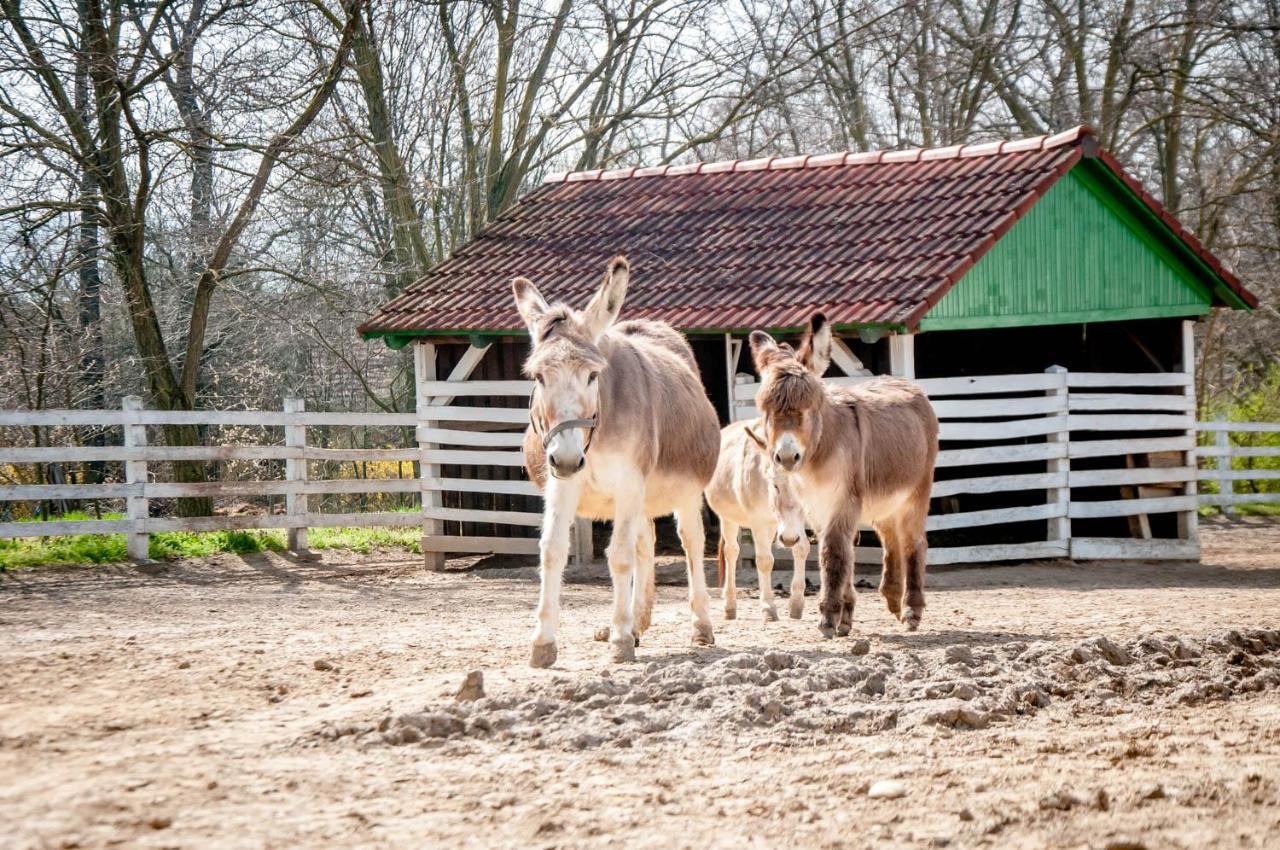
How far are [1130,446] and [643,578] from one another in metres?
8.64

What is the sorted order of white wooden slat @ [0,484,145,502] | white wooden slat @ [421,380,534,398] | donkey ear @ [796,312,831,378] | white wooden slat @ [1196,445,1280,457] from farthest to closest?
white wooden slat @ [1196,445,1280,457] < white wooden slat @ [421,380,534,398] < white wooden slat @ [0,484,145,502] < donkey ear @ [796,312,831,378]

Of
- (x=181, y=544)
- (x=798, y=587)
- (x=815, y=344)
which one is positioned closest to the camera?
(x=815, y=344)

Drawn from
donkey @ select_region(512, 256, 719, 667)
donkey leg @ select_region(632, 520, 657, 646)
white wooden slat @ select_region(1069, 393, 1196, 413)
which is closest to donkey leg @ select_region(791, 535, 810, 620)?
donkey @ select_region(512, 256, 719, 667)

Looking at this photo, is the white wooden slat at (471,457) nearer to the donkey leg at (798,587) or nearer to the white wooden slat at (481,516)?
the white wooden slat at (481,516)

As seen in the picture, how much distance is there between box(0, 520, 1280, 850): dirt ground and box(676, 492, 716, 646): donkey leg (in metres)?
0.18

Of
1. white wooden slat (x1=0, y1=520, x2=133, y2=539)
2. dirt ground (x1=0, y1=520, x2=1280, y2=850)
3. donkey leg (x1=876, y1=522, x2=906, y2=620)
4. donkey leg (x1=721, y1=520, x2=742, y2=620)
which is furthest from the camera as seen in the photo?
white wooden slat (x1=0, y1=520, x2=133, y2=539)

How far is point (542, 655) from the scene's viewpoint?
7.36 metres

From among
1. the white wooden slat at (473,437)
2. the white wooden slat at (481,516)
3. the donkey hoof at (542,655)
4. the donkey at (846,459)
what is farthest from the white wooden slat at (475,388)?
the donkey hoof at (542,655)

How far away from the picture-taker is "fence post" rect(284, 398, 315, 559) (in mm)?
15484

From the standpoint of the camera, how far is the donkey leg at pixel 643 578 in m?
8.41

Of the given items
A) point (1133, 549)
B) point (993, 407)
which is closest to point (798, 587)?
point (993, 407)

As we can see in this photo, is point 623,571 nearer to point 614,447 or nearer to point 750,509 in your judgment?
point 614,447

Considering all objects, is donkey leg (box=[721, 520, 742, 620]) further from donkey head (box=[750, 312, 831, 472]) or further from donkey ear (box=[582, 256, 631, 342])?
donkey ear (box=[582, 256, 631, 342])

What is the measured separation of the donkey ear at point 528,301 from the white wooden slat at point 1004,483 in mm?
6590
